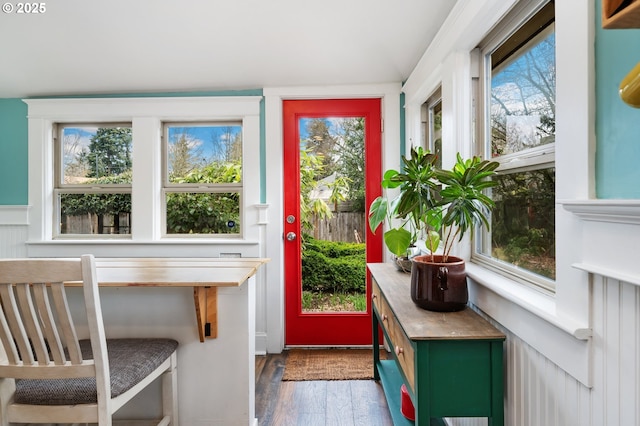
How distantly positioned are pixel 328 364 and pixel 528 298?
167cm

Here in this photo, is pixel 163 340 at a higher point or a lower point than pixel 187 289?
lower

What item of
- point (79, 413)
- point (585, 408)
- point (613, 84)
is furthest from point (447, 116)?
point (79, 413)

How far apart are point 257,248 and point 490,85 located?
1.87 meters

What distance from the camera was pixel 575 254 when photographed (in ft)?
2.68

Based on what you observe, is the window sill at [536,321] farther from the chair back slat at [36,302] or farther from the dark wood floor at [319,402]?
the chair back slat at [36,302]

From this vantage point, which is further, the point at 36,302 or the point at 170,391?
the point at 170,391

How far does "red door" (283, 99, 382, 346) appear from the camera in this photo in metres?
2.59

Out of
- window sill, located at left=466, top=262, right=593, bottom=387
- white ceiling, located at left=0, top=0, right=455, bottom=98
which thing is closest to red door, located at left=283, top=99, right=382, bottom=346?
white ceiling, located at left=0, top=0, right=455, bottom=98

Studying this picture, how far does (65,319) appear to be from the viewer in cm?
107

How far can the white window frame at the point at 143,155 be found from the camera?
8.43 feet

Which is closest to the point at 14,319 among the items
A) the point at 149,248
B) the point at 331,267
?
the point at 149,248

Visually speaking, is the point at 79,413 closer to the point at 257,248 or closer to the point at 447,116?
the point at 257,248

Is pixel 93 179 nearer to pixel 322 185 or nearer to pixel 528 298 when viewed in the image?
pixel 322 185

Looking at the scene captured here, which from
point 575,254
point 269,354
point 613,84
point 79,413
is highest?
point 613,84
